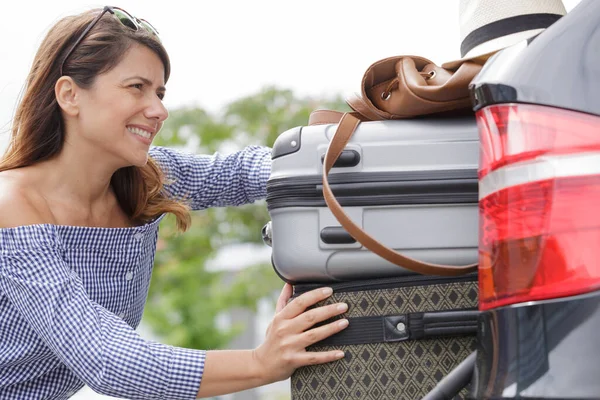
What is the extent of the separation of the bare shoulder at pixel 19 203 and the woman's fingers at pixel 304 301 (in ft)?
2.33

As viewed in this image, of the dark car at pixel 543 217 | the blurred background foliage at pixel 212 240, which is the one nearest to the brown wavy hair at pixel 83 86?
Answer: the dark car at pixel 543 217

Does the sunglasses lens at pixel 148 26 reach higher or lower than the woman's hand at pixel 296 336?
higher

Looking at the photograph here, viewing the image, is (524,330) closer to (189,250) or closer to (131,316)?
(131,316)

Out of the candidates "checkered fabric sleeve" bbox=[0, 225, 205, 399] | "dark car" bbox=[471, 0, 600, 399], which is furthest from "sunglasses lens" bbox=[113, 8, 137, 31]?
"dark car" bbox=[471, 0, 600, 399]

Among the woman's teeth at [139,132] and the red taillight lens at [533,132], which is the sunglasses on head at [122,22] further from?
the red taillight lens at [533,132]

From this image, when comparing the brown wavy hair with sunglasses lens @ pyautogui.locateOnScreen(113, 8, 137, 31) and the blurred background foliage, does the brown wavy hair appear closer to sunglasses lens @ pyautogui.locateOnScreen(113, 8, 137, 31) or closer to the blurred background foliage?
sunglasses lens @ pyautogui.locateOnScreen(113, 8, 137, 31)

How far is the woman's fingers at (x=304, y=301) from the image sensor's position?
4.90ft

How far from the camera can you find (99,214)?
7.41 ft

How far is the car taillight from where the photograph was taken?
0.96m

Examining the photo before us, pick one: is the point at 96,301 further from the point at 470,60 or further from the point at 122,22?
the point at 470,60

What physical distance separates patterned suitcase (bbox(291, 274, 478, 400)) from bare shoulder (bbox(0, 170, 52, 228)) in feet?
2.77

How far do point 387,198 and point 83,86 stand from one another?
3.39 ft

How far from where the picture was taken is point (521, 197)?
1.01 m

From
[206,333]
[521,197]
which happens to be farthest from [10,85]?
[206,333]
